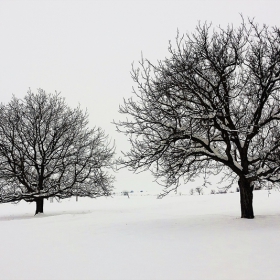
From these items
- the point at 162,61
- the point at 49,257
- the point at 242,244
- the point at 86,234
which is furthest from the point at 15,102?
the point at 242,244

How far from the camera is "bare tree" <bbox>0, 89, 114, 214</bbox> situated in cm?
1750

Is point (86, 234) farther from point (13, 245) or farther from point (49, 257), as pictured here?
point (49, 257)

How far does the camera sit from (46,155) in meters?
18.4

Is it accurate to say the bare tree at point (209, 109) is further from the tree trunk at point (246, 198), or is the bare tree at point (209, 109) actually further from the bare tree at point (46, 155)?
the bare tree at point (46, 155)

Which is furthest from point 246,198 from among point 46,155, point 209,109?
point 46,155

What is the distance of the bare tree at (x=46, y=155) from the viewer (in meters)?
17.5

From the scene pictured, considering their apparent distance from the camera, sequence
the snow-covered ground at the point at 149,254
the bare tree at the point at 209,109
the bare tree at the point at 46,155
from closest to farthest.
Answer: the snow-covered ground at the point at 149,254 → the bare tree at the point at 209,109 → the bare tree at the point at 46,155

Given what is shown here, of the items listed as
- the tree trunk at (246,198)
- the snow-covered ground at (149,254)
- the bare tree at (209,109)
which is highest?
the bare tree at (209,109)

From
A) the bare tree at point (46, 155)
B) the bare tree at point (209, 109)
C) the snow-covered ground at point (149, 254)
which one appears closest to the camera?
the snow-covered ground at point (149, 254)

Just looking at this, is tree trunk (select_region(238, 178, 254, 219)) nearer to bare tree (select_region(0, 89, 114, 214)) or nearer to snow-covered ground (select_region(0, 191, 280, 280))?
snow-covered ground (select_region(0, 191, 280, 280))

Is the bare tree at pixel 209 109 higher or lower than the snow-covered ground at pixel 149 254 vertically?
higher

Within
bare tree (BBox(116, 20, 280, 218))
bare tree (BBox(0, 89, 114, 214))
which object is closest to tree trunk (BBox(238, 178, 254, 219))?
bare tree (BBox(116, 20, 280, 218))

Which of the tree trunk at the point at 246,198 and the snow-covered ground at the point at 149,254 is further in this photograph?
the tree trunk at the point at 246,198

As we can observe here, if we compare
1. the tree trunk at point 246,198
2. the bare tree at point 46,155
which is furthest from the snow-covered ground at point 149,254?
the bare tree at point 46,155
